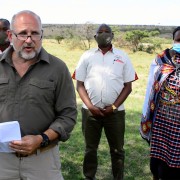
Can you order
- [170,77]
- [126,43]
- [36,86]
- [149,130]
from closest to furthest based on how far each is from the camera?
1. [36,86]
2. [170,77]
3. [149,130]
4. [126,43]

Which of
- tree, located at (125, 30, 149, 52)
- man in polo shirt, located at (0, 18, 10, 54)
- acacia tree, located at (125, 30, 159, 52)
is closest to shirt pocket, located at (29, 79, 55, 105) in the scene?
man in polo shirt, located at (0, 18, 10, 54)

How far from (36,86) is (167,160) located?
1.87 metres

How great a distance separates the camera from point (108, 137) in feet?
14.4

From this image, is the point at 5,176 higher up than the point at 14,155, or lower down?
lower down

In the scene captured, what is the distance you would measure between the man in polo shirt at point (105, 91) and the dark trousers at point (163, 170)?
54 centimetres

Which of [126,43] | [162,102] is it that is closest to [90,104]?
[162,102]

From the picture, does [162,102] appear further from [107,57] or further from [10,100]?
[10,100]

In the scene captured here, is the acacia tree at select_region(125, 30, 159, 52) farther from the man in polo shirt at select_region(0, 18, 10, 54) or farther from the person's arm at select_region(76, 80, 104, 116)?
the person's arm at select_region(76, 80, 104, 116)

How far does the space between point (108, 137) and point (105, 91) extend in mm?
601

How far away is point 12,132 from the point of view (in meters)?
2.42

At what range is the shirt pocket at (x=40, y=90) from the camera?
2.58 meters

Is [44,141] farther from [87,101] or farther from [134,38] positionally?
[134,38]

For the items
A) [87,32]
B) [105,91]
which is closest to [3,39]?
[105,91]

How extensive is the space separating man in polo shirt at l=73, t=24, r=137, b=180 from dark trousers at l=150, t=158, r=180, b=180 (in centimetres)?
54
